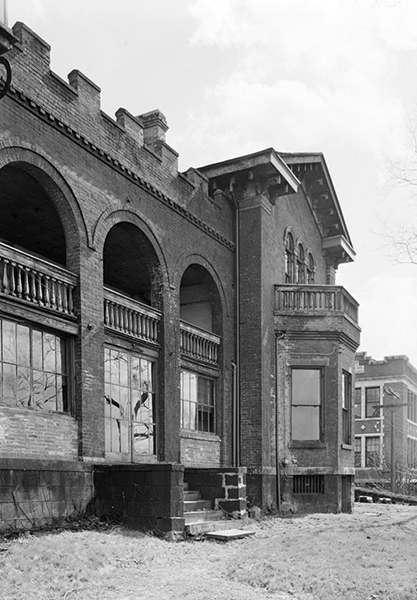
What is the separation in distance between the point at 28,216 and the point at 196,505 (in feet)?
26.1

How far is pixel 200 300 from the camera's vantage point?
798 inches

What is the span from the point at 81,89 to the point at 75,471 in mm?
7488

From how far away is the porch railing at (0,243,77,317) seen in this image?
12.1 metres

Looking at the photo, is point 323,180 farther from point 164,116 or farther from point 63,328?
point 63,328

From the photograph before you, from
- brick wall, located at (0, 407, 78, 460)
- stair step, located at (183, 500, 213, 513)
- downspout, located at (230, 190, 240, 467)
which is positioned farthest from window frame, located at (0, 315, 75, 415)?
downspout, located at (230, 190, 240, 467)

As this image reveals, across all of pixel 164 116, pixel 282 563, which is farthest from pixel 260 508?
pixel 164 116

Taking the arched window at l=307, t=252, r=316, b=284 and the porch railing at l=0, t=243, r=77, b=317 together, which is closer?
the porch railing at l=0, t=243, r=77, b=317

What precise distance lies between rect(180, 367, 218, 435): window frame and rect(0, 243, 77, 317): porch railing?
5215 millimetres

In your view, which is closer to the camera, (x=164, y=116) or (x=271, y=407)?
(x=164, y=116)

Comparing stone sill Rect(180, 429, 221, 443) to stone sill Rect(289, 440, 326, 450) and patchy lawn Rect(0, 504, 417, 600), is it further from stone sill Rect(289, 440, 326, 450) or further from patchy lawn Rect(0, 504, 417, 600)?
patchy lawn Rect(0, 504, 417, 600)

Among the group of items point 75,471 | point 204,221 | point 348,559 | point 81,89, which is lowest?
point 348,559

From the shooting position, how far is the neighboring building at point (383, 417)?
4372cm

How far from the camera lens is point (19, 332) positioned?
1261 cm

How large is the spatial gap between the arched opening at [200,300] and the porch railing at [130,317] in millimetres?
2576
